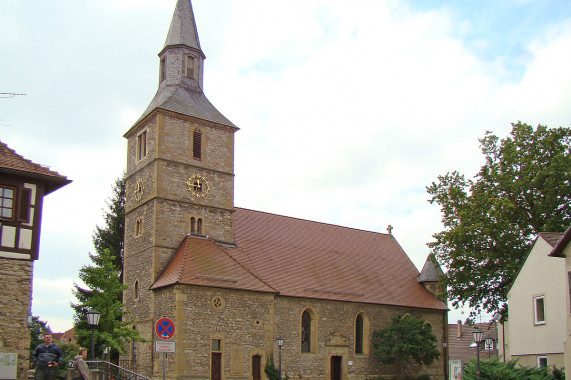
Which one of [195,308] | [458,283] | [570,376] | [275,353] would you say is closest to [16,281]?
[195,308]

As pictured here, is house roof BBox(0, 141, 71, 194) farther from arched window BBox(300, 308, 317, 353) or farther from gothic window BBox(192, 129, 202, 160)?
arched window BBox(300, 308, 317, 353)

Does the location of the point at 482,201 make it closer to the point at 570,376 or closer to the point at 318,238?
the point at 318,238

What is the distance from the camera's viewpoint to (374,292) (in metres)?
36.8

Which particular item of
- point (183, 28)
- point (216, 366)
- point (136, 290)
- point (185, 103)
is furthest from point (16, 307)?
point (183, 28)

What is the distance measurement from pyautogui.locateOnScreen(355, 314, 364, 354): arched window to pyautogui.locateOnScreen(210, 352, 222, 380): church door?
1008cm

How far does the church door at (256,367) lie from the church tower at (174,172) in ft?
16.9

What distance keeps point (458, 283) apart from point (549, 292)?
7.93 m

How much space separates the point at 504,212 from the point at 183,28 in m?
20.6

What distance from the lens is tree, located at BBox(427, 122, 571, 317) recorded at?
29.6 metres

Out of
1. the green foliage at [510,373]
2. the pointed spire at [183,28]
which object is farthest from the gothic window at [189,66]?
the green foliage at [510,373]

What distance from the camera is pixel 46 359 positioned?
45.8 ft

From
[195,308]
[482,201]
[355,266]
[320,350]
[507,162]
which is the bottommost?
[320,350]

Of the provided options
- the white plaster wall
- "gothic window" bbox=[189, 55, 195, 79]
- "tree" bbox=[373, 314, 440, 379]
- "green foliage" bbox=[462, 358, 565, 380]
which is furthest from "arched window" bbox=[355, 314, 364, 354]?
"gothic window" bbox=[189, 55, 195, 79]

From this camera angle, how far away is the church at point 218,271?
27781 mm
